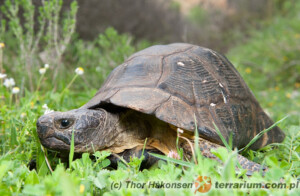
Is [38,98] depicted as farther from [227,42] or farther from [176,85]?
[227,42]

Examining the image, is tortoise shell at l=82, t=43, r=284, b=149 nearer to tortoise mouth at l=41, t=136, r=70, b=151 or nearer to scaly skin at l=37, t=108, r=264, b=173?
scaly skin at l=37, t=108, r=264, b=173

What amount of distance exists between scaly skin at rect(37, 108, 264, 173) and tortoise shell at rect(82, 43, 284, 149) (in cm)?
13

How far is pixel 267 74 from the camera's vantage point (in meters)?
7.37

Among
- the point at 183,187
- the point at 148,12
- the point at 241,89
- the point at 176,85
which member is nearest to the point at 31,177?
the point at 183,187

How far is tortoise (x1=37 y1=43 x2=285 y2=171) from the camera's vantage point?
1.89 metres

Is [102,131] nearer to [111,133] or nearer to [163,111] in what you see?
[111,133]

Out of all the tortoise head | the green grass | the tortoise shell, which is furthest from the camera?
the tortoise shell

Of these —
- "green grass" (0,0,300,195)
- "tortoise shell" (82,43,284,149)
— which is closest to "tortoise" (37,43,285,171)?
"tortoise shell" (82,43,284,149)

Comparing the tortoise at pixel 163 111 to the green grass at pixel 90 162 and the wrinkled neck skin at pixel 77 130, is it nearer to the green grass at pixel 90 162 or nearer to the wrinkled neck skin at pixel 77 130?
the wrinkled neck skin at pixel 77 130

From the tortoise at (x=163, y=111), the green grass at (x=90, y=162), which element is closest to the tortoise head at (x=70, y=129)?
the tortoise at (x=163, y=111)

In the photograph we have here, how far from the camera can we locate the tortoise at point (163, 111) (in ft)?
6.20

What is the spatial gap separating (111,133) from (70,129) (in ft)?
0.96

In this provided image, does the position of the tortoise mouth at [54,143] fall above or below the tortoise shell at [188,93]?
below

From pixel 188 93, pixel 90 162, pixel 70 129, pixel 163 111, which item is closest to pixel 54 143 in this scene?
pixel 70 129
